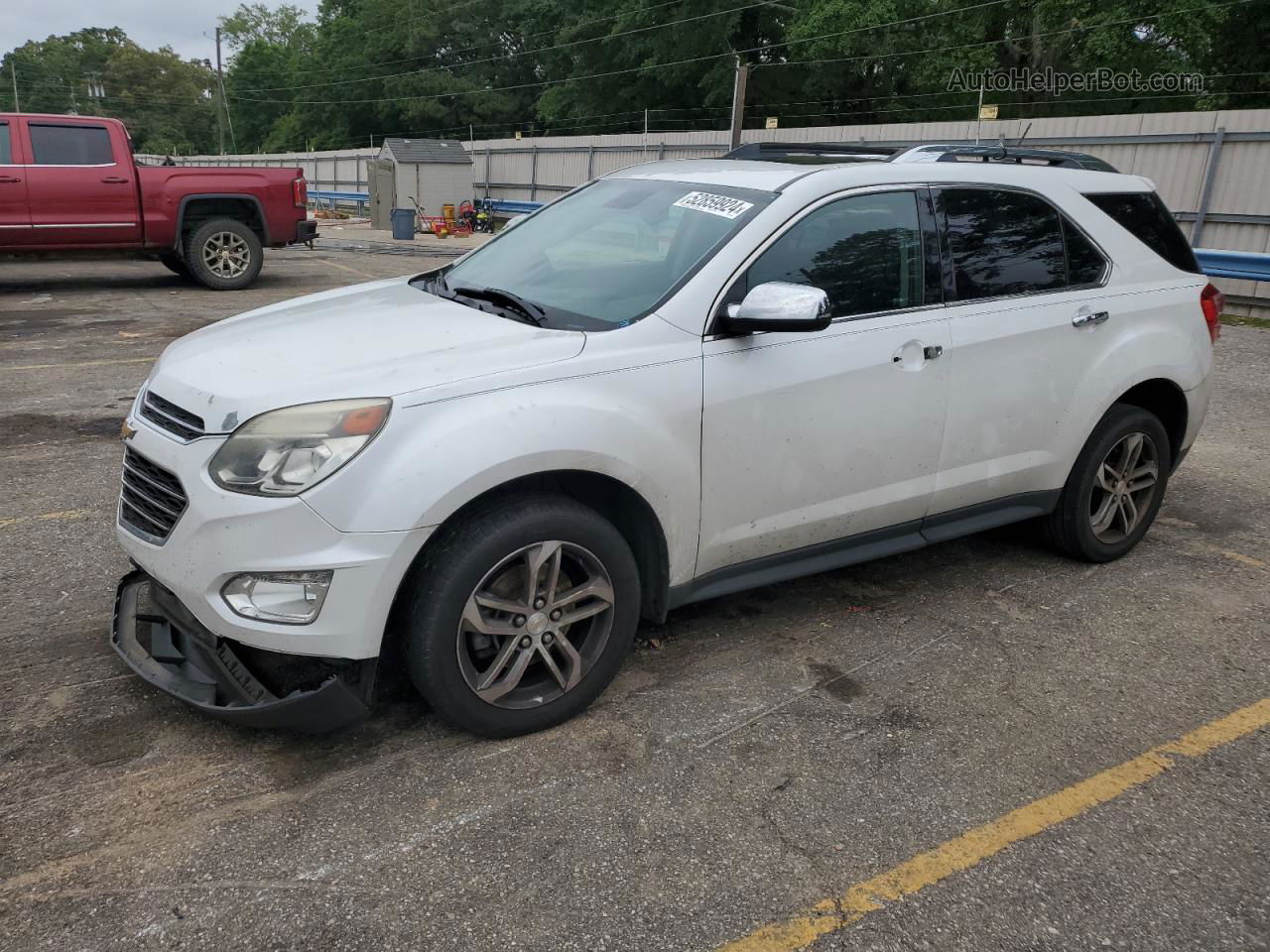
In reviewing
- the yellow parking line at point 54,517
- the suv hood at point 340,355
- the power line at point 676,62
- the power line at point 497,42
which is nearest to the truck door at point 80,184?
the yellow parking line at point 54,517

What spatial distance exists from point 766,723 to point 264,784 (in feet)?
4.97

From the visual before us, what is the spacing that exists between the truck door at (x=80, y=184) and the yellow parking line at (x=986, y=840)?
1228cm

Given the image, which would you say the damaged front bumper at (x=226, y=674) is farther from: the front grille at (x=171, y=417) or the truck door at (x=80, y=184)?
the truck door at (x=80, y=184)

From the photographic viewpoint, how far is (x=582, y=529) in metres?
2.95

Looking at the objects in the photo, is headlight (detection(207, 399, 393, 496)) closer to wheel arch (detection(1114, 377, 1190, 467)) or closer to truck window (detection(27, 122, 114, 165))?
wheel arch (detection(1114, 377, 1190, 467))

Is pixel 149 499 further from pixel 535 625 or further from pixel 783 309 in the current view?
pixel 783 309

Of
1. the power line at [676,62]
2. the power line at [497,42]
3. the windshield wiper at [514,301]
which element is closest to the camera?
the windshield wiper at [514,301]

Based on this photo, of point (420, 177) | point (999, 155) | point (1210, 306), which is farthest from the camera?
point (420, 177)

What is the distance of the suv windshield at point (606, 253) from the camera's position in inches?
131

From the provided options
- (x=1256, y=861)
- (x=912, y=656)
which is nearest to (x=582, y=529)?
(x=912, y=656)

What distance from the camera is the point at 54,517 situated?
4.77 metres

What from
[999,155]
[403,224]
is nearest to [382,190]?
[403,224]

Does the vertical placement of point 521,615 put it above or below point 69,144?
below

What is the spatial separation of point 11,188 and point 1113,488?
11.9 m
